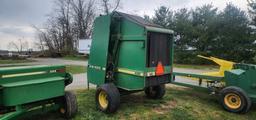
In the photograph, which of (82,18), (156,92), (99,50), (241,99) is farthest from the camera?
(82,18)

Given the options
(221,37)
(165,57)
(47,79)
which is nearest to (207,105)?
(165,57)

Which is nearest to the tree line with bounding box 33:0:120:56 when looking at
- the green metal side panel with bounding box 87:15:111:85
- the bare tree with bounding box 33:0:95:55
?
the bare tree with bounding box 33:0:95:55

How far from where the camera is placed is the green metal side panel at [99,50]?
16.3 feet

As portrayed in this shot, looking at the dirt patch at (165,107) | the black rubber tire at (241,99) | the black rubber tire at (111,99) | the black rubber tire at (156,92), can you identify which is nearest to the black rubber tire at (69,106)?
the black rubber tire at (111,99)

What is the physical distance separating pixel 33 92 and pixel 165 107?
2904 mm

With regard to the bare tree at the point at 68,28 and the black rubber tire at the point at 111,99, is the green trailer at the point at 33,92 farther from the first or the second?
the bare tree at the point at 68,28

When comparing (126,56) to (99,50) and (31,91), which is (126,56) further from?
(31,91)

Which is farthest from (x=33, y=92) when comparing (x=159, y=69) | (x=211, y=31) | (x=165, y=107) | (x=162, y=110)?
(x=211, y=31)

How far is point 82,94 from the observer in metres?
6.02

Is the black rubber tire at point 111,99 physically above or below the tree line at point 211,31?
below

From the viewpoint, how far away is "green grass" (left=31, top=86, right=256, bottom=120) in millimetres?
4305

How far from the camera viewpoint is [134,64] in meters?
4.45

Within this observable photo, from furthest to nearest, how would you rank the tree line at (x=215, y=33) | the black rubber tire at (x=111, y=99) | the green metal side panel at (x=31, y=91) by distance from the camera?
the tree line at (x=215, y=33) → the black rubber tire at (x=111, y=99) → the green metal side panel at (x=31, y=91)

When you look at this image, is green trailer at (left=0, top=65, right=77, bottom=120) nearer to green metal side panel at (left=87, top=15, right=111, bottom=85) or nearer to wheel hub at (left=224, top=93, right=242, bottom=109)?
green metal side panel at (left=87, top=15, right=111, bottom=85)
